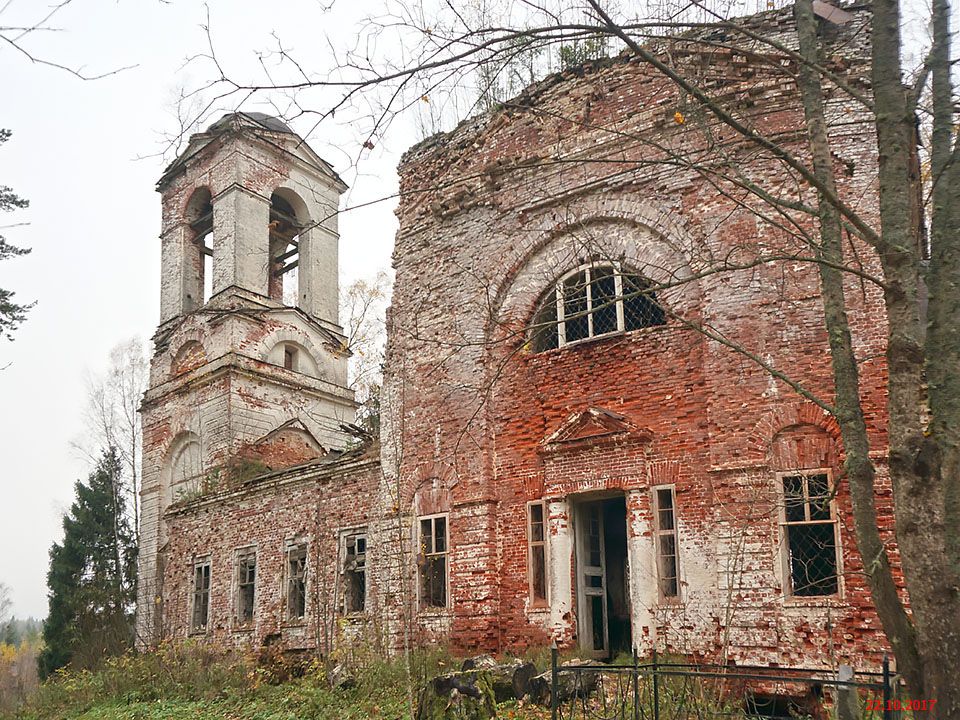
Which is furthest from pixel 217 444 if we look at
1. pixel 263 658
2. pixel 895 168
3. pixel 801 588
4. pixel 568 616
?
pixel 895 168

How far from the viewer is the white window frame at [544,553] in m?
11.8

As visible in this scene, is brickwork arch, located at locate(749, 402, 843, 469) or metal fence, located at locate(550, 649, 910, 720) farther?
brickwork arch, located at locate(749, 402, 843, 469)

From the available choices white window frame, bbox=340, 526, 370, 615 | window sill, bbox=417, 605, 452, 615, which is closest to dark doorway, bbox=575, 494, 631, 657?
window sill, bbox=417, 605, 452, 615

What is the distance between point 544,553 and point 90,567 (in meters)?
22.5

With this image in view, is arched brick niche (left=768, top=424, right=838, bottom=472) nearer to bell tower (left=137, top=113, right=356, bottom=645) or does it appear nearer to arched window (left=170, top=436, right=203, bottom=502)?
bell tower (left=137, top=113, right=356, bottom=645)

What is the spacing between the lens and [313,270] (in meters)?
25.0

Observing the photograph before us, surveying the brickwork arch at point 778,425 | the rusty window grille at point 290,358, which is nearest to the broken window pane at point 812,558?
the brickwork arch at point 778,425

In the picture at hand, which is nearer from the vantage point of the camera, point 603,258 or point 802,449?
point 802,449

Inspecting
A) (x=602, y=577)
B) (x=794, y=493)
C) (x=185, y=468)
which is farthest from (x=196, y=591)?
(x=794, y=493)

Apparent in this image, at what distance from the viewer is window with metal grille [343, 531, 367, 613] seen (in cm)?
1480

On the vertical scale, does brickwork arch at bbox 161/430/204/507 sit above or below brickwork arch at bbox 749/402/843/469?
above

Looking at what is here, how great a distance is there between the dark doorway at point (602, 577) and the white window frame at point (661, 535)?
2.34ft

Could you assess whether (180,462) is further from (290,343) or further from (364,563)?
(364,563)

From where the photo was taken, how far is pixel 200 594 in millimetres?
18969
